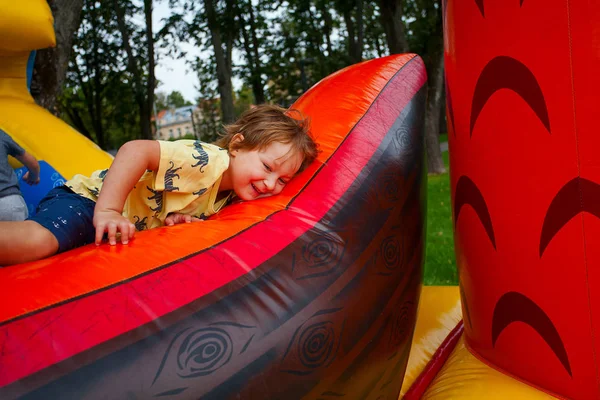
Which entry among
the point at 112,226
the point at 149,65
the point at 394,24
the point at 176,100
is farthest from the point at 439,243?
the point at 176,100

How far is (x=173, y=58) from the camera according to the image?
1220 cm

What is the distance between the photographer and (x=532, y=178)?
1267 mm

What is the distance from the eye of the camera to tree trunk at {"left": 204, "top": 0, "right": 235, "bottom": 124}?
898 centimetres

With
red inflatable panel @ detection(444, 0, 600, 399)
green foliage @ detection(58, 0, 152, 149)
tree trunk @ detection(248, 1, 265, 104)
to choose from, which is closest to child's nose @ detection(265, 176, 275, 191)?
red inflatable panel @ detection(444, 0, 600, 399)

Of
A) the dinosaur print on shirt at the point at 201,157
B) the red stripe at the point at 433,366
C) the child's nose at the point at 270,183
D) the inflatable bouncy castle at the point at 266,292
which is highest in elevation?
the dinosaur print on shirt at the point at 201,157

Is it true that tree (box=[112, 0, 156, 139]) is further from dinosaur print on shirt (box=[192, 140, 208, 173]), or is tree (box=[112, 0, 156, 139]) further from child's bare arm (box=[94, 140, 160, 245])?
child's bare arm (box=[94, 140, 160, 245])

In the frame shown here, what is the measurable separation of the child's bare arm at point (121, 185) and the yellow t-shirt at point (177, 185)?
5cm

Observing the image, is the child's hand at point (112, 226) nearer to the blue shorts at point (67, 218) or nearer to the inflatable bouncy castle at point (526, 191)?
the blue shorts at point (67, 218)

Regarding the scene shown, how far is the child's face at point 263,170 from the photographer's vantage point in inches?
62.9

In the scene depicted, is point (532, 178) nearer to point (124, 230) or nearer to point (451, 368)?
point (451, 368)

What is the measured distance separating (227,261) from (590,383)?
89 cm

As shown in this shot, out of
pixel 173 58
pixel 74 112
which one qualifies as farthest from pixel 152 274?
pixel 74 112

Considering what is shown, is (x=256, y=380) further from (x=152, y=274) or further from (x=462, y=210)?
(x=462, y=210)

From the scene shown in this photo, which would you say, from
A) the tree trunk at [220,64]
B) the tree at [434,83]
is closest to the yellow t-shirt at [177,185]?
the tree at [434,83]
